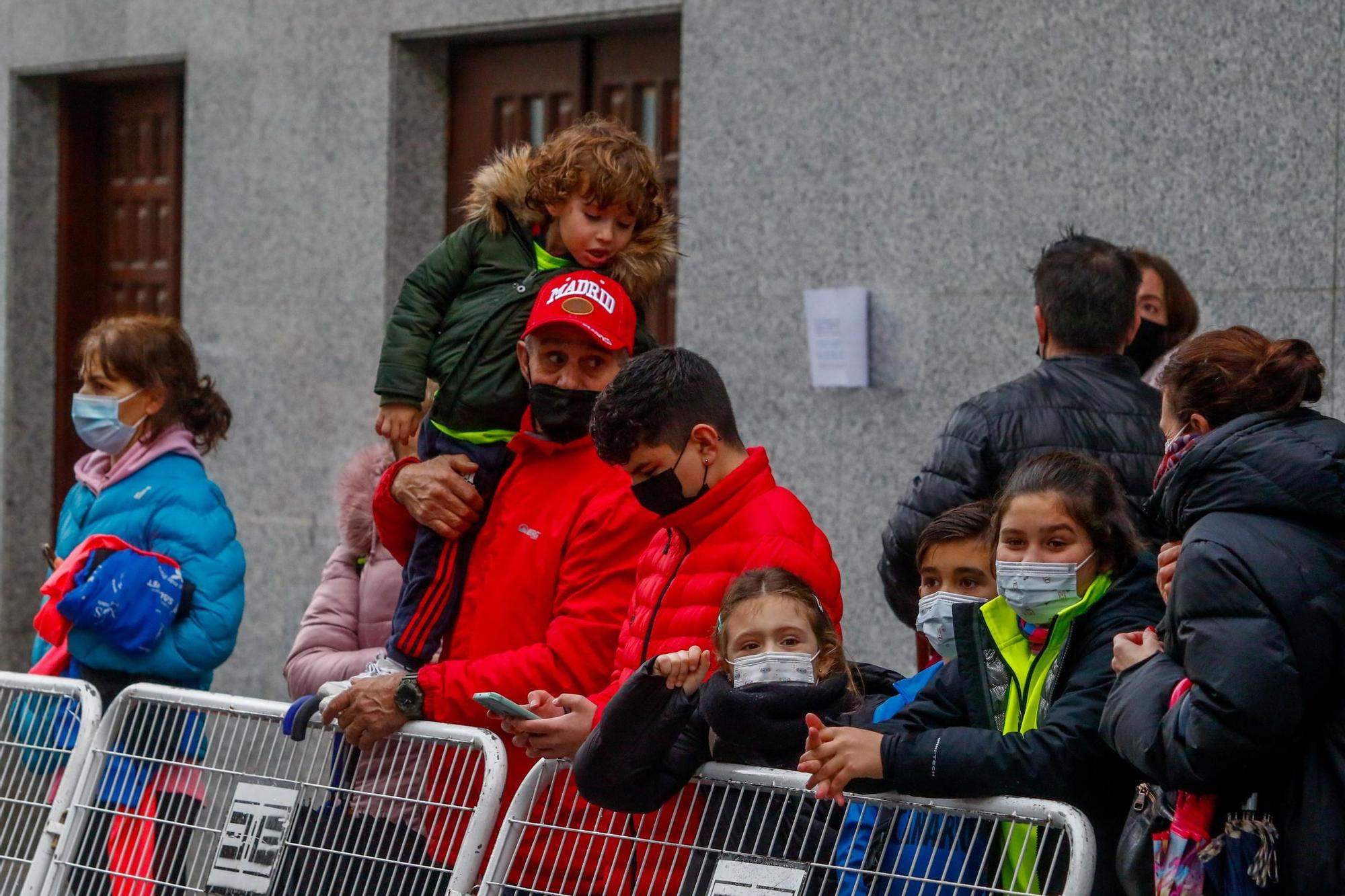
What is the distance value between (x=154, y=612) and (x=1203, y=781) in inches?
116

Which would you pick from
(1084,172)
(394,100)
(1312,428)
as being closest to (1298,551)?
(1312,428)

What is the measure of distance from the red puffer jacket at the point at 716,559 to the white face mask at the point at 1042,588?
0.39 metres

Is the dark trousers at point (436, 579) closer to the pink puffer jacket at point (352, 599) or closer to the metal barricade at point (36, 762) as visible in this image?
the pink puffer jacket at point (352, 599)

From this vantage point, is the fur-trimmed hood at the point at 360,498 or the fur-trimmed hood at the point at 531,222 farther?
the fur-trimmed hood at the point at 360,498

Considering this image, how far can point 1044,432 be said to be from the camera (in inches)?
173

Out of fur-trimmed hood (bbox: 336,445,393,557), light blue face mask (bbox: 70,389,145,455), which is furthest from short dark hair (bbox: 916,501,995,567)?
light blue face mask (bbox: 70,389,145,455)

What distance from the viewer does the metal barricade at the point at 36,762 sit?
4078 millimetres

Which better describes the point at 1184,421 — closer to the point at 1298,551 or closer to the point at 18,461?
the point at 1298,551

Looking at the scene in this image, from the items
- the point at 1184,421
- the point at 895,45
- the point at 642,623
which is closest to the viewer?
the point at 1184,421

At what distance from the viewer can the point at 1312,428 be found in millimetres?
2879

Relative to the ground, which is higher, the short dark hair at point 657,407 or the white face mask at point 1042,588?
the short dark hair at point 657,407

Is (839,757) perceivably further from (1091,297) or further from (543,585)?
(1091,297)

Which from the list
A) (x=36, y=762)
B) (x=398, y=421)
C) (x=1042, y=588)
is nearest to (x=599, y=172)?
(x=398, y=421)

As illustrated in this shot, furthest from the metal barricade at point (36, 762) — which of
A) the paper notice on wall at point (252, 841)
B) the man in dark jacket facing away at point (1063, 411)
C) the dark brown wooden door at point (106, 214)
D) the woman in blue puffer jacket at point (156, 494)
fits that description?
the dark brown wooden door at point (106, 214)
